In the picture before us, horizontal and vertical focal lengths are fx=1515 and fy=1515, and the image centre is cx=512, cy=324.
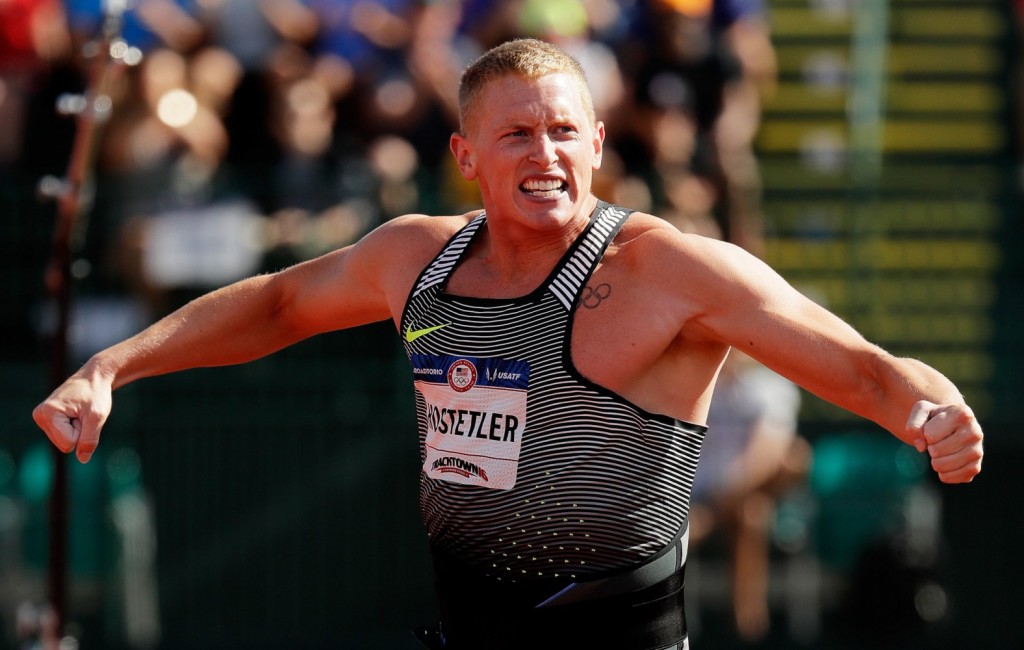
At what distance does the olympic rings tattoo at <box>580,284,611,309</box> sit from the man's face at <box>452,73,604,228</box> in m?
0.21

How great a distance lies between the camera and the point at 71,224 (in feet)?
18.3

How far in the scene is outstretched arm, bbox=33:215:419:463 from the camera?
4582 millimetres

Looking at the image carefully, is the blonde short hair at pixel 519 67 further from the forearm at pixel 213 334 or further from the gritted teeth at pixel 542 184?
the forearm at pixel 213 334

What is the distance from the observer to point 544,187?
4.16 metres

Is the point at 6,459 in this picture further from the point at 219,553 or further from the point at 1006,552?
the point at 1006,552

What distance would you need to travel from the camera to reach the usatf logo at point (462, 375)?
4172 millimetres

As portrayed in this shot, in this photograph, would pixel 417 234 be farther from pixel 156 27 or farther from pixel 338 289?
pixel 156 27

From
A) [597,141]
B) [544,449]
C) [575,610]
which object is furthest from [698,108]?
[575,610]

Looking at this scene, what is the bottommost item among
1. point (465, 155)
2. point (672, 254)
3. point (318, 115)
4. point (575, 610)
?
point (575, 610)

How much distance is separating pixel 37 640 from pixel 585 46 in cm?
576

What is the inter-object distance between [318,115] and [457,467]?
20.0 feet

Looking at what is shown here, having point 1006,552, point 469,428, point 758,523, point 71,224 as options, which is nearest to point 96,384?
point 469,428

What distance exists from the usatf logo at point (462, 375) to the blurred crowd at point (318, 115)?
16.8 feet

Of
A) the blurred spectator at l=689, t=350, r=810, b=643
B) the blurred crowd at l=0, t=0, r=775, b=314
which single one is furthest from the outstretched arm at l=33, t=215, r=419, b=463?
the blurred spectator at l=689, t=350, r=810, b=643
